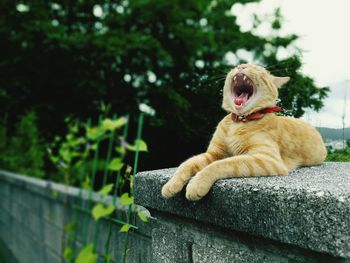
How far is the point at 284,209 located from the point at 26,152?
8764mm

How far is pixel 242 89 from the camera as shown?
5.33ft

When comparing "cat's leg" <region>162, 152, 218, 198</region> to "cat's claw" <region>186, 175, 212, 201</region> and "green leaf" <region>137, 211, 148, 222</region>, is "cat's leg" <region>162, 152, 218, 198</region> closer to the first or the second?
"cat's claw" <region>186, 175, 212, 201</region>

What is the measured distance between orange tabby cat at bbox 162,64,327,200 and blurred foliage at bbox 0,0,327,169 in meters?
5.72

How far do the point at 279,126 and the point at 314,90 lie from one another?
49cm

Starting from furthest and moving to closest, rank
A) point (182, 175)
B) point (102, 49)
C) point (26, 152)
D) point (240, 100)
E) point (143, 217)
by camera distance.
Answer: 1. point (26, 152)
2. point (102, 49)
3. point (143, 217)
4. point (240, 100)
5. point (182, 175)

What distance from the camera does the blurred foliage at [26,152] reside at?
28.4ft

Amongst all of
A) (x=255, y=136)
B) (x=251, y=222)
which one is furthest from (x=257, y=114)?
(x=251, y=222)

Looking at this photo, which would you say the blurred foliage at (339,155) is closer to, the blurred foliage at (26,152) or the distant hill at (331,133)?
the distant hill at (331,133)

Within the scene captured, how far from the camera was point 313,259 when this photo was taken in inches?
38.7

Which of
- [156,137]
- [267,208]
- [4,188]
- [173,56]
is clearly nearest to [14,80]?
[4,188]

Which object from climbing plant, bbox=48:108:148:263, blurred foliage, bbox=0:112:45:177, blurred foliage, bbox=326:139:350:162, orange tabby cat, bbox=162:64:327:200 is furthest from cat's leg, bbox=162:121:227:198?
blurred foliage, bbox=0:112:45:177

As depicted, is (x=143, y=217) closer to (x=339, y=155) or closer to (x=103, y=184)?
(x=103, y=184)

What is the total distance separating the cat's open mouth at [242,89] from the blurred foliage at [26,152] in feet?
25.3

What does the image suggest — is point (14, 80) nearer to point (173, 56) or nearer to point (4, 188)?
point (4, 188)
